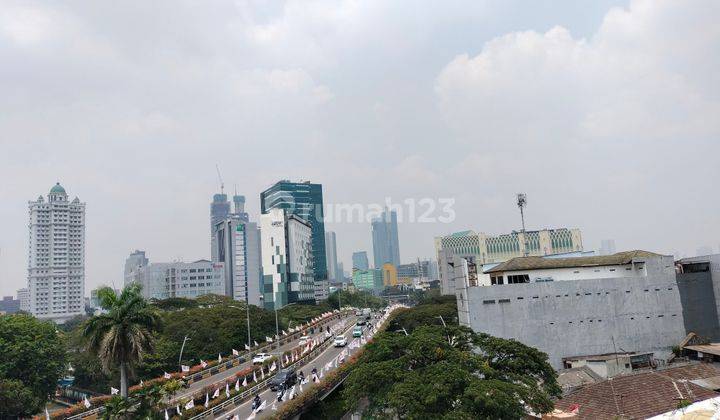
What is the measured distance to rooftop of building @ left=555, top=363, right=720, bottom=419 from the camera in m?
29.5

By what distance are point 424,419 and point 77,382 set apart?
245 feet

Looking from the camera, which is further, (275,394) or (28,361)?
(28,361)

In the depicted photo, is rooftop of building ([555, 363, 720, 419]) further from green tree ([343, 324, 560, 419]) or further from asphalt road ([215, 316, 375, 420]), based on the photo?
asphalt road ([215, 316, 375, 420])

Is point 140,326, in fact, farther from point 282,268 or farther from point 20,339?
point 282,268

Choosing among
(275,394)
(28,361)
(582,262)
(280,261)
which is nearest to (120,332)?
(275,394)

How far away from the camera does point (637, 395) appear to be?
3106 cm

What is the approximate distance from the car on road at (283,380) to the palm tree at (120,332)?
16141mm

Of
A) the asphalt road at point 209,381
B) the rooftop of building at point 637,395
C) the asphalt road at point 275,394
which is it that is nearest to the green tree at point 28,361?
the asphalt road at point 209,381

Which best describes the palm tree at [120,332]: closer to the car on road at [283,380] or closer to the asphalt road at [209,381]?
the asphalt road at [209,381]

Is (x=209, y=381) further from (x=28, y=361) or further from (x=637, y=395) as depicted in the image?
(x=637, y=395)

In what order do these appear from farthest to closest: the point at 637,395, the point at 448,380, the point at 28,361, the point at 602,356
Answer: the point at 28,361
the point at 602,356
the point at 637,395
the point at 448,380

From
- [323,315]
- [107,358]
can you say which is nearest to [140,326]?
[107,358]

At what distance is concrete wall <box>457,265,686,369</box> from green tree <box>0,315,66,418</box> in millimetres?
46841

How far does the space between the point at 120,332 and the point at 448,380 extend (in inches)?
774
